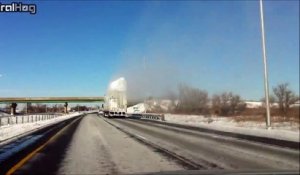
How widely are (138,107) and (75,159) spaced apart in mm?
59714

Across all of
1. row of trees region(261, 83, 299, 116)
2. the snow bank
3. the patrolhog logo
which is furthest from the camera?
the snow bank

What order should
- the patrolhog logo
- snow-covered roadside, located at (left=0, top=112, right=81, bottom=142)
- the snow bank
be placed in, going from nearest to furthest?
1. the patrolhog logo
2. snow-covered roadside, located at (left=0, top=112, right=81, bottom=142)
3. the snow bank

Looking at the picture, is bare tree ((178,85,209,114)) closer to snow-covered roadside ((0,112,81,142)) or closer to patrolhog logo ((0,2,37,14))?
patrolhog logo ((0,2,37,14))

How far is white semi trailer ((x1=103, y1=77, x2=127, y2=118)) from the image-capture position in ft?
191

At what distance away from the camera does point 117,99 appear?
6159 centimetres

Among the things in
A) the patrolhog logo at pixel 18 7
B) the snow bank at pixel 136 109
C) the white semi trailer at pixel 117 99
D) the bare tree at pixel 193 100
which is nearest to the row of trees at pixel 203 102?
the bare tree at pixel 193 100

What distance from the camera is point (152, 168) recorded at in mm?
10500

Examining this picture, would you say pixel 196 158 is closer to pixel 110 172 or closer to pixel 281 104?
pixel 110 172

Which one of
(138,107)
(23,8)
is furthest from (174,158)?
(138,107)

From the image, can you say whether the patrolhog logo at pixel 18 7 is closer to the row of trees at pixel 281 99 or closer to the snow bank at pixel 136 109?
the row of trees at pixel 281 99

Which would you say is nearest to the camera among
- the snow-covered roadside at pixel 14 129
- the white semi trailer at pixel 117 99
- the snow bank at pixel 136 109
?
the snow-covered roadside at pixel 14 129

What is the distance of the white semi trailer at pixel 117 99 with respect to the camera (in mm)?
58219

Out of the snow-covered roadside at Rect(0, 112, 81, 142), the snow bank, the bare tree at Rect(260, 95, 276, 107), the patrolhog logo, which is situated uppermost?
the patrolhog logo

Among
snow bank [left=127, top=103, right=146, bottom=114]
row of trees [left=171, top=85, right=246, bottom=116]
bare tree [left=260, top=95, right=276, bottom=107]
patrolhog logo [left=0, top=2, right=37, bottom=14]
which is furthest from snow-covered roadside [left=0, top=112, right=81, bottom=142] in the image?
snow bank [left=127, top=103, right=146, bottom=114]
